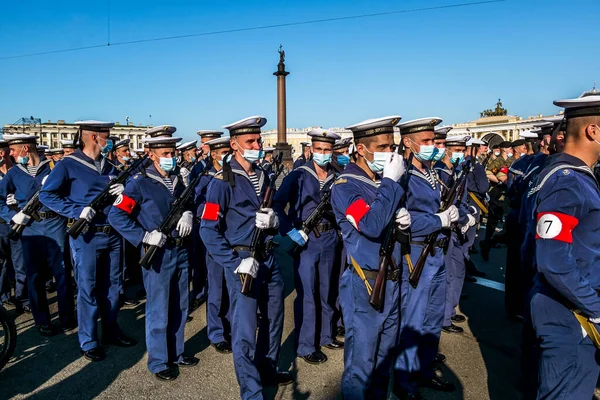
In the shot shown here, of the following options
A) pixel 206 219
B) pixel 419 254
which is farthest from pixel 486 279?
pixel 206 219

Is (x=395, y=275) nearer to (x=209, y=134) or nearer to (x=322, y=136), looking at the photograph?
(x=322, y=136)

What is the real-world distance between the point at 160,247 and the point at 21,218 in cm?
264

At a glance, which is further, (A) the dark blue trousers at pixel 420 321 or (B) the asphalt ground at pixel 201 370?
(B) the asphalt ground at pixel 201 370

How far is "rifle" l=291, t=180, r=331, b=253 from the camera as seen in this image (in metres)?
4.62

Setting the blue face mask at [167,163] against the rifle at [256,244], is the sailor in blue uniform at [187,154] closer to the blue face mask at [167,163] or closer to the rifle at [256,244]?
the blue face mask at [167,163]

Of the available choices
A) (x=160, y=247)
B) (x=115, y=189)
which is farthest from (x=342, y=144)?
(x=160, y=247)

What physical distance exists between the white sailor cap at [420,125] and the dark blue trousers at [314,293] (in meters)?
1.52

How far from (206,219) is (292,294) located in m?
3.72

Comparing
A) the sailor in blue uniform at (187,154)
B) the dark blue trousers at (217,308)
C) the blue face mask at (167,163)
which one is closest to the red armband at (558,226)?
the blue face mask at (167,163)

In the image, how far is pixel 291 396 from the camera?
383cm

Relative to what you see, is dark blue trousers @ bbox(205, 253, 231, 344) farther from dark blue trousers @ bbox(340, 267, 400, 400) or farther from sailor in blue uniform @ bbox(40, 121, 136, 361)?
dark blue trousers @ bbox(340, 267, 400, 400)

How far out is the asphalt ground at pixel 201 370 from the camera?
153 inches

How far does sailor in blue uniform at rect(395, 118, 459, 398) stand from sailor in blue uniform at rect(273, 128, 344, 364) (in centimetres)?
112

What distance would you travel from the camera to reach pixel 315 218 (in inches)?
183
